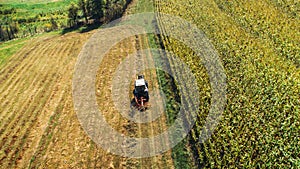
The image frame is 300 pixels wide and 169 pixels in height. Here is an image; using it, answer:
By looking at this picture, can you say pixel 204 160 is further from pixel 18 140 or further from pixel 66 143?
pixel 18 140

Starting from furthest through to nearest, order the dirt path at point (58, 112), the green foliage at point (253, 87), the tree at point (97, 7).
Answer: the tree at point (97, 7)
the dirt path at point (58, 112)
the green foliage at point (253, 87)

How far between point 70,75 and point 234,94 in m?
16.2

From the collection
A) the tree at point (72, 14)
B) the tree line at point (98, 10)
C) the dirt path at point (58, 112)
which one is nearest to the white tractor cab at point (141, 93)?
the dirt path at point (58, 112)

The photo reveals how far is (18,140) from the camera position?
21.3 meters

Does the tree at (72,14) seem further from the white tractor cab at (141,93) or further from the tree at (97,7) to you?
the white tractor cab at (141,93)

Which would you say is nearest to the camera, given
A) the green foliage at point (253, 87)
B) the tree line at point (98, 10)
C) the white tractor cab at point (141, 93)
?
the green foliage at point (253, 87)

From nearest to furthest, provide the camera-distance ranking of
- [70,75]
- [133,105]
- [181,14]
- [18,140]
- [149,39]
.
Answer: [18,140] < [133,105] < [70,75] < [149,39] < [181,14]

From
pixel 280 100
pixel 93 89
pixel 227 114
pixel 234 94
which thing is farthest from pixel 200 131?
pixel 93 89

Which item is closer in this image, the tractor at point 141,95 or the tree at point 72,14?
the tractor at point 141,95

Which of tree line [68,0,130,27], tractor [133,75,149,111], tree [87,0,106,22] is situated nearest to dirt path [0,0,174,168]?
tractor [133,75,149,111]

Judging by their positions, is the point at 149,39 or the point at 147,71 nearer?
the point at 147,71

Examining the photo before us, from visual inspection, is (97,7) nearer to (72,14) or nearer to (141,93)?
(72,14)

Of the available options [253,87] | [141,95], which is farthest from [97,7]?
[253,87]

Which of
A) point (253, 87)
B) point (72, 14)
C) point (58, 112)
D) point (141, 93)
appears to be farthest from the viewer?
point (72, 14)
